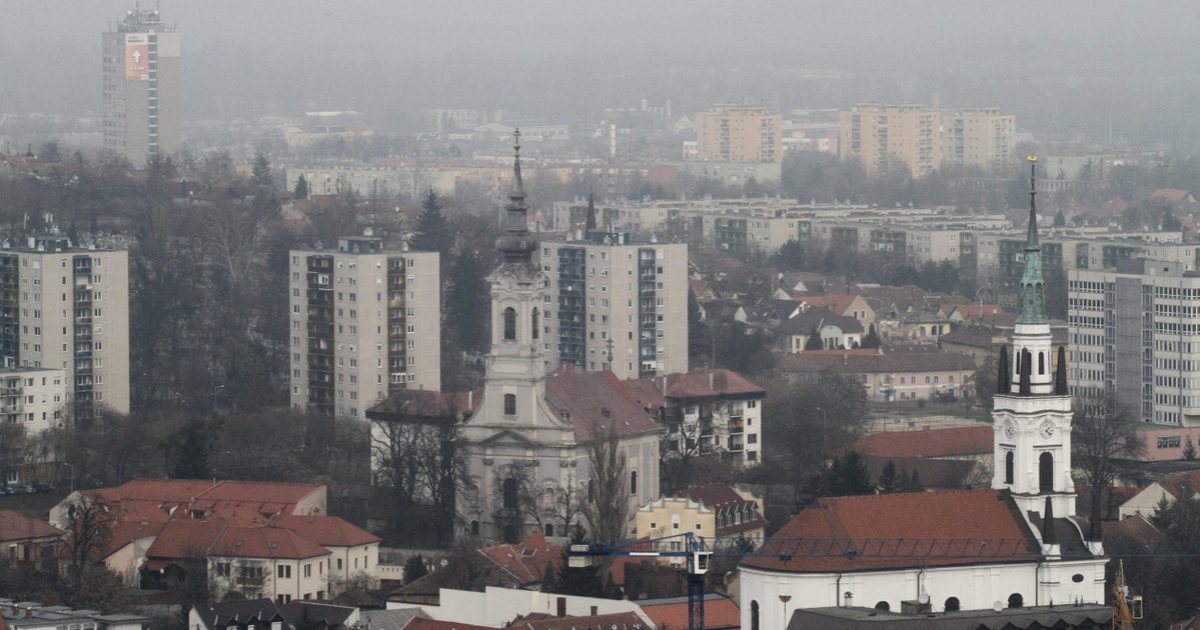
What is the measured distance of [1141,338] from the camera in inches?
3157

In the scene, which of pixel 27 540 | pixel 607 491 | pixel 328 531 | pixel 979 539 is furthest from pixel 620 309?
pixel 979 539

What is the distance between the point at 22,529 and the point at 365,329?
734 inches

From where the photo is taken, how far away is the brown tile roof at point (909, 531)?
45.7m

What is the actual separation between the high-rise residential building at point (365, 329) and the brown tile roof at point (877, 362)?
1218 cm

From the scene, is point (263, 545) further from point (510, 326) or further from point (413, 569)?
point (510, 326)

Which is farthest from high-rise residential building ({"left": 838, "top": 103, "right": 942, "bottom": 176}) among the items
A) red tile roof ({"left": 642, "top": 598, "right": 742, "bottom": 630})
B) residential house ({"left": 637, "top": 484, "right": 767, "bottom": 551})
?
red tile roof ({"left": 642, "top": 598, "right": 742, "bottom": 630})

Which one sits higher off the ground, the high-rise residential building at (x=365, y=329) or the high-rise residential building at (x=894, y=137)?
the high-rise residential building at (x=894, y=137)

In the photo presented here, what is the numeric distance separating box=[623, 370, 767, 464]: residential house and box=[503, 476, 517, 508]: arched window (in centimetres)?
469

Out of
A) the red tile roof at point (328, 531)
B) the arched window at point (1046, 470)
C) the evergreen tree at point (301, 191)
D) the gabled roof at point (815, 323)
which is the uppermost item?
the evergreen tree at point (301, 191)

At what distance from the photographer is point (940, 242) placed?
11606 centimetres

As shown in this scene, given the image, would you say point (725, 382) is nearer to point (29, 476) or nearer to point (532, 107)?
point (29, 476)

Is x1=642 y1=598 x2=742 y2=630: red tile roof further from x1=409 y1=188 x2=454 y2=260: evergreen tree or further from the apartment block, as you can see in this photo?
x1=409 y1=188 x2=454 y2=260: evergreen tree

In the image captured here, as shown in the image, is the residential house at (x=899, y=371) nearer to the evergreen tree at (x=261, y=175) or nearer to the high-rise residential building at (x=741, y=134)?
the evergreen tree at (x=261, y=175)

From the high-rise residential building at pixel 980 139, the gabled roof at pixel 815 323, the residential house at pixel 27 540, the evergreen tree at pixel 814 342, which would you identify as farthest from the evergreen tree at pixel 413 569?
the high-rise residential building at pixel 980 139
